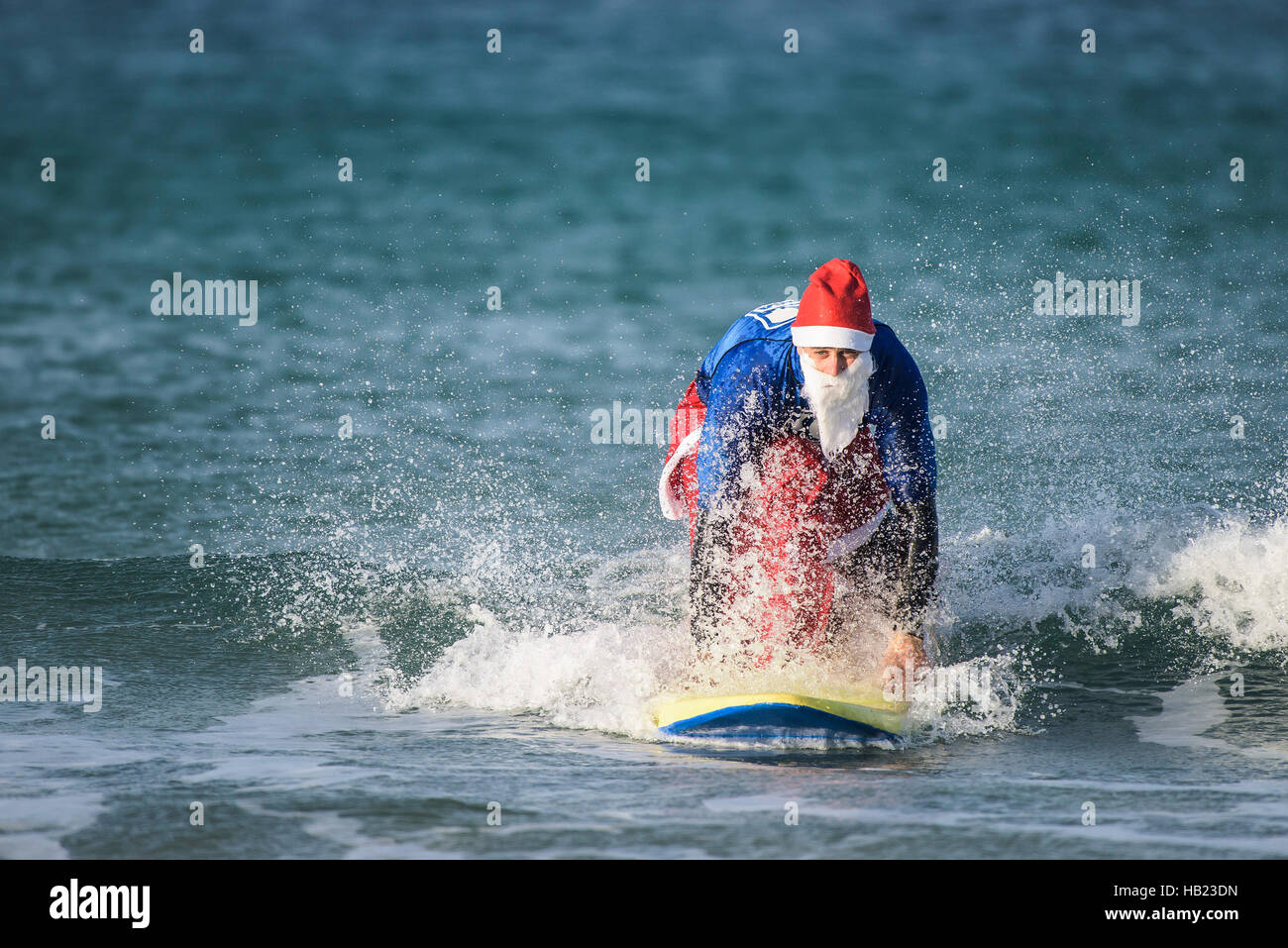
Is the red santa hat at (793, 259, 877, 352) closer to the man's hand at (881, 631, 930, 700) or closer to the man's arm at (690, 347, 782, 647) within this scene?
the man's arm at (690, 347, 782, 647)

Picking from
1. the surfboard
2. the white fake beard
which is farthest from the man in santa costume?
the surfboard

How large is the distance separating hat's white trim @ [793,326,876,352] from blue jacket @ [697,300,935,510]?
95mm

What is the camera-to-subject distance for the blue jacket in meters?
4.58

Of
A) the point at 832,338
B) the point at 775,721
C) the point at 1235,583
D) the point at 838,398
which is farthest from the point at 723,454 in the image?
the point at 1235,583

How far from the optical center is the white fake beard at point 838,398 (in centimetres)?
450

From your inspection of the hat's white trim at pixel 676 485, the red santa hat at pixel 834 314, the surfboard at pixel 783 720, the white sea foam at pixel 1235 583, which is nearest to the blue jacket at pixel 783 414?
the red santa hat at pixel 834 314

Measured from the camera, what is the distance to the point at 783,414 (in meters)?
4.63

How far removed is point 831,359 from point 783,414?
0.90ft

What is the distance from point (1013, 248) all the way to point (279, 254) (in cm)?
901

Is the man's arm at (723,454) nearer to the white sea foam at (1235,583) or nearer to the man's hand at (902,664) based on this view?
the man's hand at (902,664)

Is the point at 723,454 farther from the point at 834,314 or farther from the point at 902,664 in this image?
the point at 902,664

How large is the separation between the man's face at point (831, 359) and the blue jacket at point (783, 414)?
0.31 ft

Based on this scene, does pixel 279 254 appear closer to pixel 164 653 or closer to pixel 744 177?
pixel 744 177

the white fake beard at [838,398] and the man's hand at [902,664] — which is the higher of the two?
the white fake beard at [838,398]
